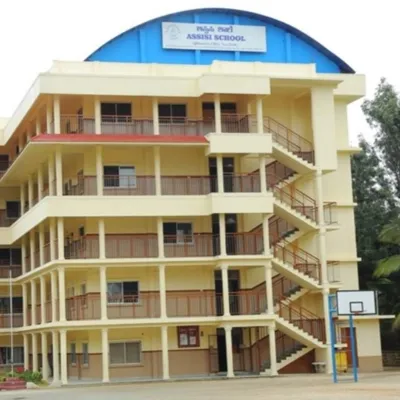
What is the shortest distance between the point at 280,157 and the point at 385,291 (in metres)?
14.3

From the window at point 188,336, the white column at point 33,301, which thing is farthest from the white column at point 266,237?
the white column at point 33,301

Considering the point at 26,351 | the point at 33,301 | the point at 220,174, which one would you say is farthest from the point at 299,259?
the point at 26,351

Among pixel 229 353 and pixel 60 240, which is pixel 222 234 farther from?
pixel 60 240

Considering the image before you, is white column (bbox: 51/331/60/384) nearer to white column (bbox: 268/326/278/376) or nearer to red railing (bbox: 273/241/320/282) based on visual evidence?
white column (bbox: 268/326/278/376)

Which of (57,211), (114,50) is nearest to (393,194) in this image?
(114,50)

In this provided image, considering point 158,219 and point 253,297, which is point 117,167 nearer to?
point 158,219

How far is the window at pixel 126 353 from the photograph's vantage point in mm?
49188

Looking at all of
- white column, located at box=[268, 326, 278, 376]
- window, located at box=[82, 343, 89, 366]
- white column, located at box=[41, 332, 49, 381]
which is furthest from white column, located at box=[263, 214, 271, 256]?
white column, located at box=[41, 332, 49, 381]

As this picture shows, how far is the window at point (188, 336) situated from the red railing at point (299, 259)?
524 cm

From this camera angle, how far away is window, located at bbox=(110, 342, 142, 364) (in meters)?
49.2

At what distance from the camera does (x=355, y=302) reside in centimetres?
4172

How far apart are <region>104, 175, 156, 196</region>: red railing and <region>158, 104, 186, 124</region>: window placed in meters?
3.22

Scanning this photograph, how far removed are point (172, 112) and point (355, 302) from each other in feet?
47.5

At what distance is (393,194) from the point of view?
213ft
